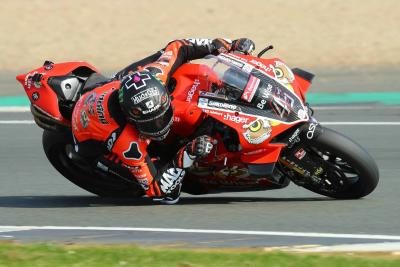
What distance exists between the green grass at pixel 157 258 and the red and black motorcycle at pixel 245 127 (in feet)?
4.57

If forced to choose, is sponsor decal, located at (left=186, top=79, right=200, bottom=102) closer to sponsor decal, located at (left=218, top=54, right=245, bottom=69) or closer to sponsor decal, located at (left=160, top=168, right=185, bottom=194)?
sponsor decal, located at (left=218, top=54, right=245, bottom=69)

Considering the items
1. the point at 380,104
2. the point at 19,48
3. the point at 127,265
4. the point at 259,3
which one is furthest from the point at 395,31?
the point at 127,265

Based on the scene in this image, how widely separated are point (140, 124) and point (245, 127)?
0.75m

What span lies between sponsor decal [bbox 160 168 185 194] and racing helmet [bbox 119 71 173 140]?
286 mm

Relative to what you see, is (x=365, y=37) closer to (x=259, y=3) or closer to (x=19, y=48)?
(x=259, y=3)

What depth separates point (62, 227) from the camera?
24.8ft

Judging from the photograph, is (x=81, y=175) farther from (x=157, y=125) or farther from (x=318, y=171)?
(x=318, y=171)

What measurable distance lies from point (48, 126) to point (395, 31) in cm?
990

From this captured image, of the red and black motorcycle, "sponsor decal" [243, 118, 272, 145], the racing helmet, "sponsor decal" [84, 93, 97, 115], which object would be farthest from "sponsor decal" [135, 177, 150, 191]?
"sponsor decal" [243, 118, 272, 145]

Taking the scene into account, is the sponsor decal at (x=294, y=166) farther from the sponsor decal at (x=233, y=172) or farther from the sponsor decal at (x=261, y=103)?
the sponsor decal at (x=261, y=103)

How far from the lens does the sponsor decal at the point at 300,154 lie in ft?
25.2

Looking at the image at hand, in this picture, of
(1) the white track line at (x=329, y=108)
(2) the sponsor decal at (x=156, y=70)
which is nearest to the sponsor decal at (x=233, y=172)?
(2) the sponsor decal at (x=156, y=70)

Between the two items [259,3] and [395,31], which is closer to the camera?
[395,31]

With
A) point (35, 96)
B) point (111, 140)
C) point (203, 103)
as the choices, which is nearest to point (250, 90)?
point (203, 103)
